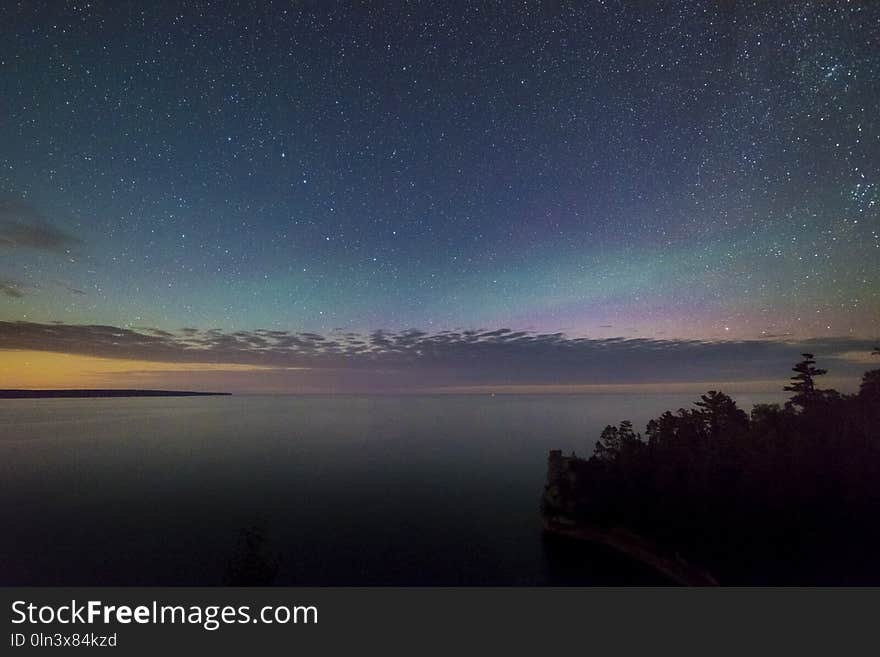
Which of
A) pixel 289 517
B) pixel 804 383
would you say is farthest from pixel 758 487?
pixel 289 517

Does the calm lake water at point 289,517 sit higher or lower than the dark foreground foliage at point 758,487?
lower

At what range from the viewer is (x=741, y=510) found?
33031mm

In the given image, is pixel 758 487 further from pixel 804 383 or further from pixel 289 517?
pixel 289 517

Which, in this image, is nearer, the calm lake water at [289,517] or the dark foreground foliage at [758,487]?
the dark foreground foliage at [758,487]

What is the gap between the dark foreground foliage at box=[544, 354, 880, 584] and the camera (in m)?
27.9

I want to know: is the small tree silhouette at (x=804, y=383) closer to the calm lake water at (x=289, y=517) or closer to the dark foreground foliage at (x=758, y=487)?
the dark foreground foliage at (x=758, y=487)

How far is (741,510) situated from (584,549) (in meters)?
14.7

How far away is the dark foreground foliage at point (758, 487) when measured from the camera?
2794 cm

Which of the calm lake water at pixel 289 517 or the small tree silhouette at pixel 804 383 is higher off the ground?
the small tree silhouette at pixel 804 383

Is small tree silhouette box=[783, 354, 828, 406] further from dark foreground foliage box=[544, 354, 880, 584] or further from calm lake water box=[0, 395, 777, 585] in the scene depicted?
calm lake water box=[0, 395, 777, 585]

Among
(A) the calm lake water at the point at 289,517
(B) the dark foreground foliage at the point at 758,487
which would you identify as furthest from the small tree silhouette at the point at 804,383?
(A) the calm lake water at the point at 289,517

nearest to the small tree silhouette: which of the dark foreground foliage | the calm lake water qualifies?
the dark foreground foliage
